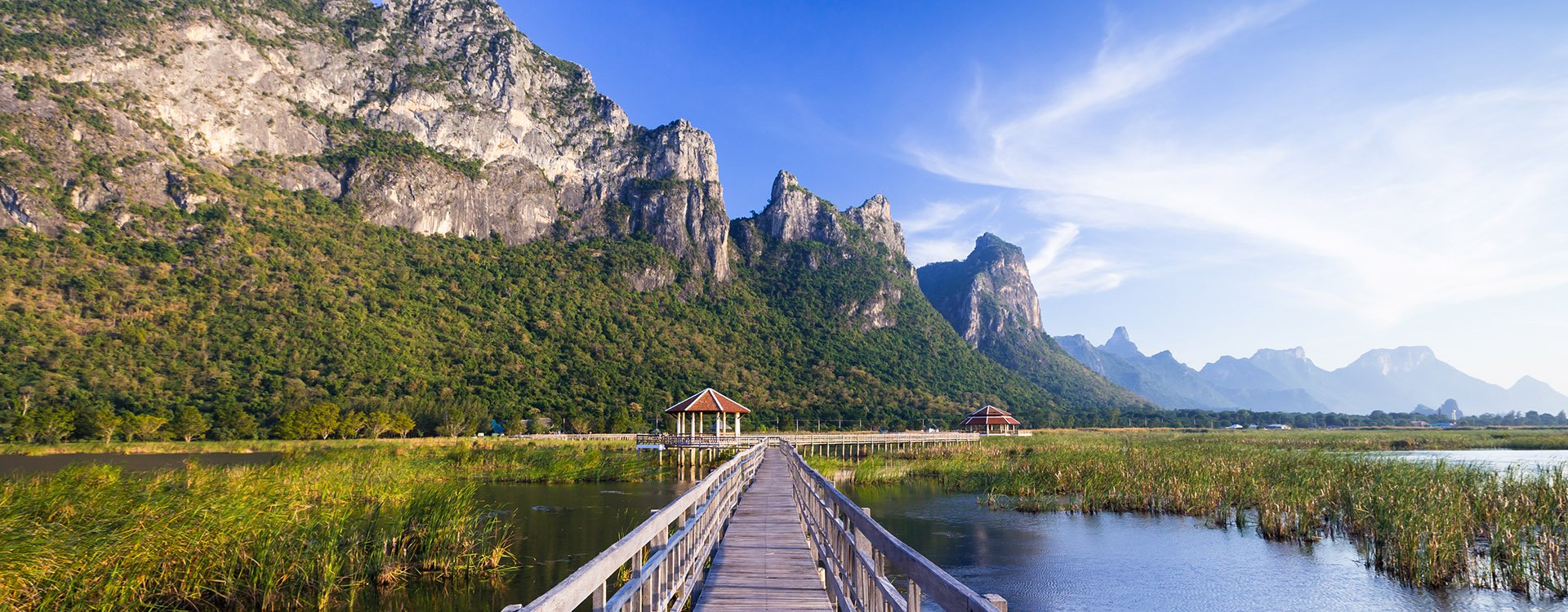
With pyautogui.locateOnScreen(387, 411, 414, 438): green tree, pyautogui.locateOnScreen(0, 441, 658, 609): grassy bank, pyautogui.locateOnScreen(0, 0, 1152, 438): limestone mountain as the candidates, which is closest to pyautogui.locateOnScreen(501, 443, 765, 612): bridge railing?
pyautogui.locateOnScreen(0, 441, 658, 609): grassy bank

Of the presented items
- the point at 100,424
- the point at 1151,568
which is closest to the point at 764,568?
the point at 1151,568

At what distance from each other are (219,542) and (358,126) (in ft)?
424

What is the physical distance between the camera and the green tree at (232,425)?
5228 centimetres

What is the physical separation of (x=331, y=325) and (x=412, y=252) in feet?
89.1

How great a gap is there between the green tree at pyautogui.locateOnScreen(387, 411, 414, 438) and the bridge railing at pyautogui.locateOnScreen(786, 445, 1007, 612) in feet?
180

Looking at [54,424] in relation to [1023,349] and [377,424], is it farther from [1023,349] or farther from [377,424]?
[1023,349]

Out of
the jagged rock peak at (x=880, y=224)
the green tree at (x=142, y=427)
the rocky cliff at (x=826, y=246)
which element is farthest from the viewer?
the jagged rock peak at (x=880, y=224)

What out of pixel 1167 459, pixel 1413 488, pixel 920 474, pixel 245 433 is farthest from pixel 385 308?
pixel 1413 488

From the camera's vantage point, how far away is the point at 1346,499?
19.8m

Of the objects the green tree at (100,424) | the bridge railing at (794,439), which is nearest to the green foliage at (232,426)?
the green tree at (100,424)

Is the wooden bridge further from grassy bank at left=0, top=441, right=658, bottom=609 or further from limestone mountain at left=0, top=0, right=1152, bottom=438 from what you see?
limestone mountain at left=0, top=0, right=1152, bottom=438

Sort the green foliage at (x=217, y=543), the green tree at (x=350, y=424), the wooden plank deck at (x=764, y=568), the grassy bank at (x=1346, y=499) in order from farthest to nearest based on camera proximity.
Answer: the green tree at (x=350, y=424) → the grassy bank at (x=1346, y=499) → the green foliage at (x=217, y=543) → the wooden plank deck at (x=764, y=568)

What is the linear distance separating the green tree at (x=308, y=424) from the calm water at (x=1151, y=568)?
4694 cm

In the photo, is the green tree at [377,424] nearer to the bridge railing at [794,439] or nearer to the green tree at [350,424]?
the green tree at [350,424]
